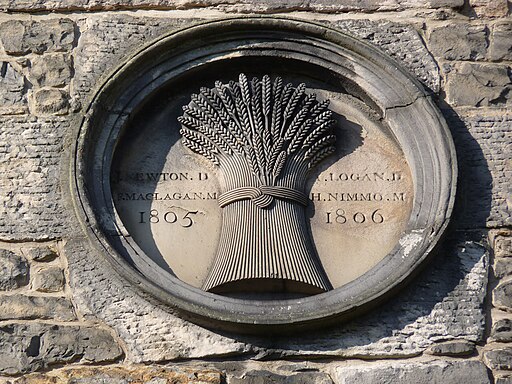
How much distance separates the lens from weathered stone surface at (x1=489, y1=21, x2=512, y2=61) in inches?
267

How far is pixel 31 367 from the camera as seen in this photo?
5.89 meters

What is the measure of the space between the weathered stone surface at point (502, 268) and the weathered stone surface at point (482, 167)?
0.19 metres

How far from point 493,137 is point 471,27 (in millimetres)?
673

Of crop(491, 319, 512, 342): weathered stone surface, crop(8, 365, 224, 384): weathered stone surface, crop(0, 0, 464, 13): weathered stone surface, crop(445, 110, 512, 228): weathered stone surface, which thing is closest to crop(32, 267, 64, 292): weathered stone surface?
crop(8, 365, 224, 384): weathered stone surface

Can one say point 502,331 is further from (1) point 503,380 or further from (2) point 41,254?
(2) point 41,254

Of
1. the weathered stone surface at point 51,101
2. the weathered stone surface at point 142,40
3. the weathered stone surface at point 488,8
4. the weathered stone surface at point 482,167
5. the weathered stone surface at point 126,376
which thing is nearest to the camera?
the weathered stone surface at point 126,376

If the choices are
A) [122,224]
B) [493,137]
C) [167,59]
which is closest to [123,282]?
[122,224]

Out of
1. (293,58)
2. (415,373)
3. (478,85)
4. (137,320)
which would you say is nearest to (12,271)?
(137,320)

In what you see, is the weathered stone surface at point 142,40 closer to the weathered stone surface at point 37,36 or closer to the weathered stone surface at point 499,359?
the weathered stone surface at point 37,36

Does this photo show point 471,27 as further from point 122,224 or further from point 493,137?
point 122,224

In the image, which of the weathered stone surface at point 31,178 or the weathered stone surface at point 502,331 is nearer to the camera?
the weathered stone surface at point 502,331

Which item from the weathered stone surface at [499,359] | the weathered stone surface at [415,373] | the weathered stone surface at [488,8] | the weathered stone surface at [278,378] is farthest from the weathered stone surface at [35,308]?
the weathered stone surface at [488,8]

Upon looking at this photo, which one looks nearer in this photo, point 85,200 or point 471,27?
point 85,200

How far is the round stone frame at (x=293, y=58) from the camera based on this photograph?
235 inches
